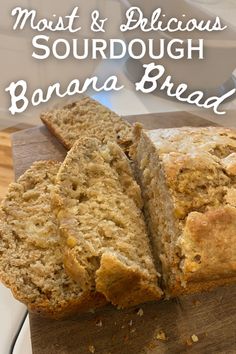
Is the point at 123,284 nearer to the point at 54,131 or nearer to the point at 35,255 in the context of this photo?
the point at 35,255

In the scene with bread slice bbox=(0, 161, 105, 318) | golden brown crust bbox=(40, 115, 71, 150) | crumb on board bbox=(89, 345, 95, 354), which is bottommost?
crumb on board bbox=(89, 345, 95, 354)

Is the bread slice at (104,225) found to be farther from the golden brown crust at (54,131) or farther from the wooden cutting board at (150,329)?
the golden brown crust at (54,131)

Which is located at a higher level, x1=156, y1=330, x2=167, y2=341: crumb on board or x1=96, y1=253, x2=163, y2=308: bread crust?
x1=96, y1=253, x2=163, y2=308: bread crust

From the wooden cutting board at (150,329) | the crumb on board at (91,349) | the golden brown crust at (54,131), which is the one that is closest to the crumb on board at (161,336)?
the wooden cutting board at (150,329)

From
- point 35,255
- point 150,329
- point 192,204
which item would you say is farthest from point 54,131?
point 150,329

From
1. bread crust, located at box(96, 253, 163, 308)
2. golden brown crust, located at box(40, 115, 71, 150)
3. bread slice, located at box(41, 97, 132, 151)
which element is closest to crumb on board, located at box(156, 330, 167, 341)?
bread crust, located at box(96, 253, 163, 308)

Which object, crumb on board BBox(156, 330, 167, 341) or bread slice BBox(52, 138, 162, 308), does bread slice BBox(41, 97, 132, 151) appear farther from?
crumb on board BBox(156, 330, 167, 341)

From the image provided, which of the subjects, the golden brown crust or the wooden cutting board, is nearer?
the wooden cutting board
